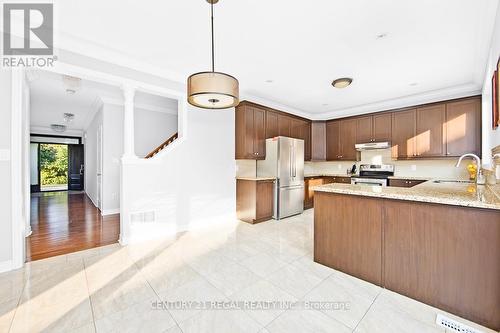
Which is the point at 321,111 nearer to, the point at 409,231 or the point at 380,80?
the point at 380,80

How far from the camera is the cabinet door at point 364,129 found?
206 inches

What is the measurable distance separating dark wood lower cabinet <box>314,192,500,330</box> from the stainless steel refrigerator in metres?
2.05

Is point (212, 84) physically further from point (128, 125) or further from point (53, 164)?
point (53, 164)

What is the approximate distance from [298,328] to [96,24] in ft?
11.1

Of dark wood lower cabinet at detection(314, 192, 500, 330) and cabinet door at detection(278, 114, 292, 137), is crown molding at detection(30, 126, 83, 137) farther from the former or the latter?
dark wood lower cabinet at detection(314, 192, 500, 330)

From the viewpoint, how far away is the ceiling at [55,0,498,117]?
6.84 ft

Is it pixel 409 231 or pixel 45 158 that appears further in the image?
pixel 45 158

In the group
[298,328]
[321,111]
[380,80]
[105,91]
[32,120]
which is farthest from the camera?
[32,120]

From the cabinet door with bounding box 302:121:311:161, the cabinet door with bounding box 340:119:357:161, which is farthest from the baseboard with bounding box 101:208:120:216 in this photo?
the cabinet door with bounding box 340:119:357:161

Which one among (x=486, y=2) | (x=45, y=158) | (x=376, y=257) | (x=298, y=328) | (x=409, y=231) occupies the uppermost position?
(x=486, y=2)

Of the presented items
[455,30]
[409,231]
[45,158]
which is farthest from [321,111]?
[45,158]

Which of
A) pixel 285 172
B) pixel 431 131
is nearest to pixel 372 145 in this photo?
pixel 431 131

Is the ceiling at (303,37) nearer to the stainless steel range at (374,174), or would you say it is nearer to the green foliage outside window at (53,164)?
the stainless steel range at (374,174)

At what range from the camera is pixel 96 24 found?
2344 millimetres
